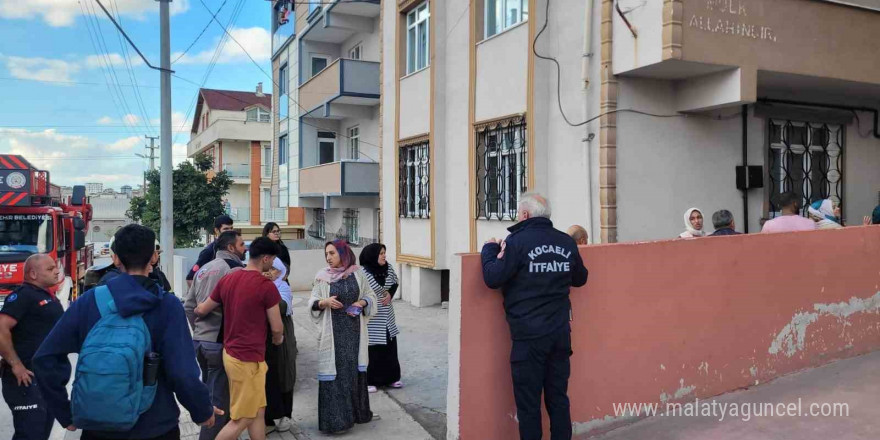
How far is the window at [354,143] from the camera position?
19172 mm

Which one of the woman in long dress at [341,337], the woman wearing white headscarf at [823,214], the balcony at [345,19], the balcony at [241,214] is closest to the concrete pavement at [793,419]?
the woman in long dress at [341,337]

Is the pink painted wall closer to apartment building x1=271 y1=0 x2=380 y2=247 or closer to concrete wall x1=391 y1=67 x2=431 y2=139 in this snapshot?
concrete wall x1=391 y1=67 x2=431 y2=139

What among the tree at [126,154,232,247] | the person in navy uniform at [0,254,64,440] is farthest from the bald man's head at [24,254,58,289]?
the tree at [126,154,232,247]

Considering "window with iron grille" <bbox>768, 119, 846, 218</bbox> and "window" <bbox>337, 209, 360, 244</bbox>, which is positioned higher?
"window with iron grille" <bbox>768, 119, 846, 218</bbox>

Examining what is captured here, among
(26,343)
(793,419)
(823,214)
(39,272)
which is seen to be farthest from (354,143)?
(793,419)

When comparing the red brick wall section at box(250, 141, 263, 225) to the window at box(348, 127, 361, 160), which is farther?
the red brick wall section at box(250, 141, 263, 225)

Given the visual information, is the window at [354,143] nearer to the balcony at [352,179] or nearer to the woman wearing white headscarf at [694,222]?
the balcony at [352,179]

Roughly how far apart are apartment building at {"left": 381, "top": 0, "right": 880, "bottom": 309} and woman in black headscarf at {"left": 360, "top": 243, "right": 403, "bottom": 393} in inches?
27.7

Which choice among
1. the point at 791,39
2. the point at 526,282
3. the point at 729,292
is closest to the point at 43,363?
the point at 526,282

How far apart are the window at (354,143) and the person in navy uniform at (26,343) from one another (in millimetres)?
14670

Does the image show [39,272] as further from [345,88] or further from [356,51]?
[356,51]

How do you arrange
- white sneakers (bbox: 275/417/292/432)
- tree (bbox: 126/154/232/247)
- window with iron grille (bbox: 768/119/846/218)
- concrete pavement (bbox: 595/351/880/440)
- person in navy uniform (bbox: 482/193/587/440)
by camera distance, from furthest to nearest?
tree (bbox: 126/154/232/247)
window with iron grille (bbox: 768/119/846/218)
white sneakers (bbox: 275/417/292/432)
concrete pavement (bbox: 595/351/880/440)
person in navy uniform (bbox: 482/193/587/440)

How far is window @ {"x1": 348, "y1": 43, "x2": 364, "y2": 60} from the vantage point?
18944 mm

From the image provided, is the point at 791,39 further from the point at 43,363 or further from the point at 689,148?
the point at 43,363
